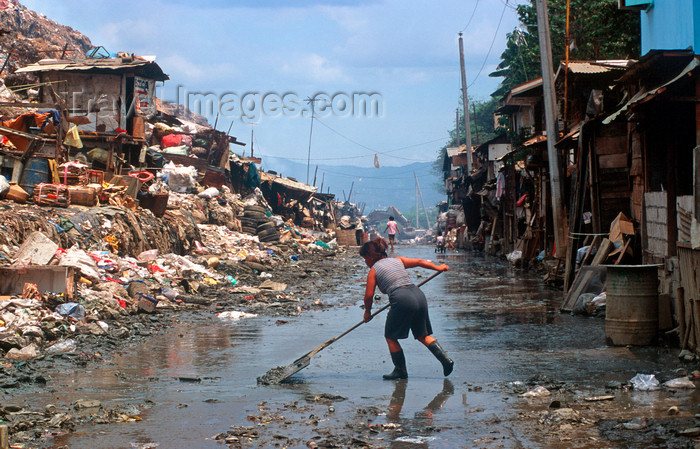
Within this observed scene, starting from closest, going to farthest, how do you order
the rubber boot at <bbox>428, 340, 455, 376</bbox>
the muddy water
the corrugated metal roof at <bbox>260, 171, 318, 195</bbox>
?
1. the muddy water
2. the rubber boot at <bbox>428, 340, 455, 376</bbox>
3. the corrugated metal roof at <bbox>260, 171, 318, 195</bbox>

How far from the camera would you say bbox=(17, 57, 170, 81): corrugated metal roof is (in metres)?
27.8

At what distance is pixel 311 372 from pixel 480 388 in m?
1.98

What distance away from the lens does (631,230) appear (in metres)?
11.6

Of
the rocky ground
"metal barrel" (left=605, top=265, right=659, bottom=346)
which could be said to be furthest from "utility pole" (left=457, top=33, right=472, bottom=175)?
"metal barrel" (left=605, top=265, right=659, bottom=346)

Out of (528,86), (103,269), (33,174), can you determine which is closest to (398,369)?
(103,269)

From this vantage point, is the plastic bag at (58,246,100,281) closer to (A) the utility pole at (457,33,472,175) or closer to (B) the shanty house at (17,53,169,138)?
(B) the shanty house at (17,53,169,138)

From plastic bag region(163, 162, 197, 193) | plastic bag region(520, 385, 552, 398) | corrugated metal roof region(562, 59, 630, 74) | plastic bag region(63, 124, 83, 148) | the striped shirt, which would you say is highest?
corrugated metal roof region(562, 59, 630, 74)

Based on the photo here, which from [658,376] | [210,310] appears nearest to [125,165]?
[210,310]

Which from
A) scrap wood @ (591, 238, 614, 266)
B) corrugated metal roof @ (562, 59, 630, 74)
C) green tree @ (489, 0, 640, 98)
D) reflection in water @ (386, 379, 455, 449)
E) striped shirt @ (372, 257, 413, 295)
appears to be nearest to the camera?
reflection in water @ (386, 379, 455, 449)

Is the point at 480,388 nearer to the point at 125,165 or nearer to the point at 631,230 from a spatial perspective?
the point at 631,230

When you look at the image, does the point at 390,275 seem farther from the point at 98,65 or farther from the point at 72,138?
the point at 98,65

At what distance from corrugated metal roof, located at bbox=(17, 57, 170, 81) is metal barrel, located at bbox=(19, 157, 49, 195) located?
1171 cm

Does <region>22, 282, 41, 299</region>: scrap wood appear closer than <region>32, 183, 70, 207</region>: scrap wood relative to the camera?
Yes

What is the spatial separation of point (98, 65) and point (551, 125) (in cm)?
1896
